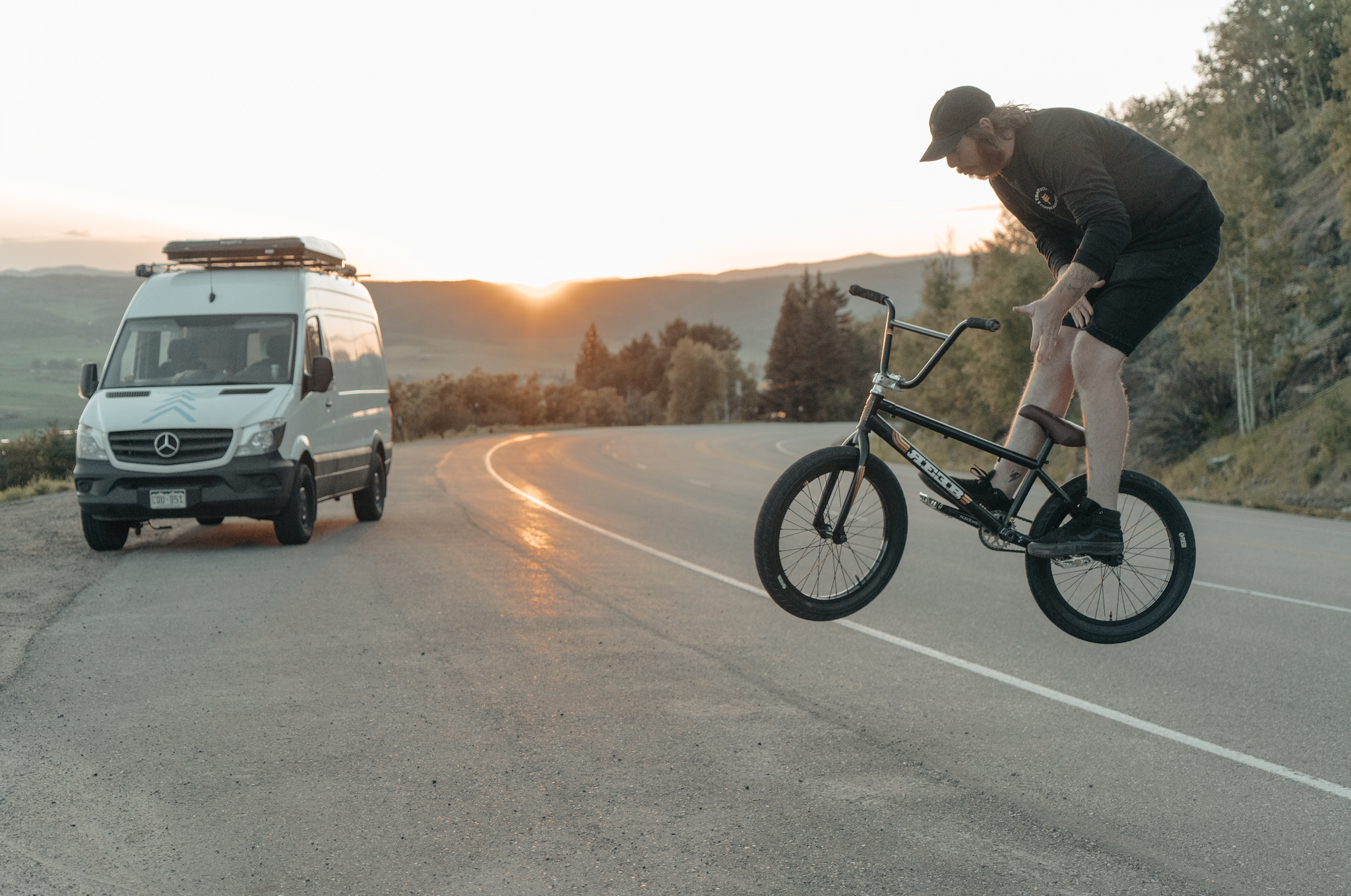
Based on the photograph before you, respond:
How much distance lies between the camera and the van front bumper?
11766 millimetres

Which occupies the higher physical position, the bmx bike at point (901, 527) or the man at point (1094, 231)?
the man at point (1094, 231)

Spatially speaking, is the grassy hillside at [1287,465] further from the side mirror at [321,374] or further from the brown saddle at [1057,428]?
the brown saddle at [1057,428]

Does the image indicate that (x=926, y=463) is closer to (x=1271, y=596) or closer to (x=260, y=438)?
(x=1271, y=596)

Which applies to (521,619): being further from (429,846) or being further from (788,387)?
(788,387)

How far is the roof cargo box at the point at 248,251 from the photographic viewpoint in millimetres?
13219

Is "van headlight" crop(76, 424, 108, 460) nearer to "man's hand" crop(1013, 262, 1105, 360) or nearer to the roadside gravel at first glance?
the roadside gravel

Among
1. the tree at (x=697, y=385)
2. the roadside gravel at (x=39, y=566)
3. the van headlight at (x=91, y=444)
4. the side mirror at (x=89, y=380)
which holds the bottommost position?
the tree at (x=697, y=385)

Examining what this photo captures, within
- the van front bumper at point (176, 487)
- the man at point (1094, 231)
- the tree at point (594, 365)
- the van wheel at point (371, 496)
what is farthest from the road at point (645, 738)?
the tree at point (594, 365)

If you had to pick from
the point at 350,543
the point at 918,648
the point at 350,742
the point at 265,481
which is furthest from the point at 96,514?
the point at 918,648

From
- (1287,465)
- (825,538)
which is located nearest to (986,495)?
(825,538)

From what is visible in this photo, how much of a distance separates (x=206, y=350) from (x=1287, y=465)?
2090 cm

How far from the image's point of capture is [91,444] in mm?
11867

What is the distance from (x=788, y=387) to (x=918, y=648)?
10866 centimetres

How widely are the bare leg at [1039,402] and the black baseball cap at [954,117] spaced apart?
36.6 inches
